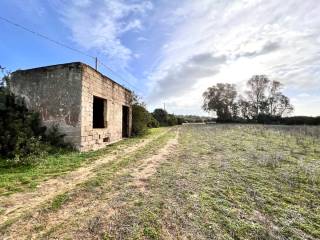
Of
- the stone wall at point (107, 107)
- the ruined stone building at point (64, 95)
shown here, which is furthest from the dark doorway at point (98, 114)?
the ruined stone building at point (64, 95)

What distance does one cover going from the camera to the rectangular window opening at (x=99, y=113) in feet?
39.2

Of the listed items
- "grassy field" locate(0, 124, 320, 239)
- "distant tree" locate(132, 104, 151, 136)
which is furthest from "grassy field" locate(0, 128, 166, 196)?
"distant tree" locate(132, 104, 151, 136)

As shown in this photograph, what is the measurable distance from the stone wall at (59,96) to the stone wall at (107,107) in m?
0.25

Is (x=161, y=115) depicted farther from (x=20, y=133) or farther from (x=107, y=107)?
(x=20, y=133)

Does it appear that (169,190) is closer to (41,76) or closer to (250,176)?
(250,176)

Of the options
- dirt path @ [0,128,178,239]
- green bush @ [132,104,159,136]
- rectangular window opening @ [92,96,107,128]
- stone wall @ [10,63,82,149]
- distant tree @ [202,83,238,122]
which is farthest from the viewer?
distant tree @ [202,83,238,122]

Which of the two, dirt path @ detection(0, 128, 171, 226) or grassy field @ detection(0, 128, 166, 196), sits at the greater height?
grassy field @ detection(0, 128, 166, 196)

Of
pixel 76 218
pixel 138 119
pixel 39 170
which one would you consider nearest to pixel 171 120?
pixel 138 119

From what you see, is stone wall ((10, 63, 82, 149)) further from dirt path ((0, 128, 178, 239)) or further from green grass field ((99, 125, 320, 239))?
dirt path ((0, 128, 178, 239))

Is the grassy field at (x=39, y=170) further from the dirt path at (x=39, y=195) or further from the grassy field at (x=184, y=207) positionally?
the grassy field at (x=184, y=207)

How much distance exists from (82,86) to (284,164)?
7.28 metres

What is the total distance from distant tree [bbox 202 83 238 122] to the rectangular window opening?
43.3m

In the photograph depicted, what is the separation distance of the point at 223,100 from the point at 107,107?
152 feet

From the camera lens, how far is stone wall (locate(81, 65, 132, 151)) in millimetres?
9371
